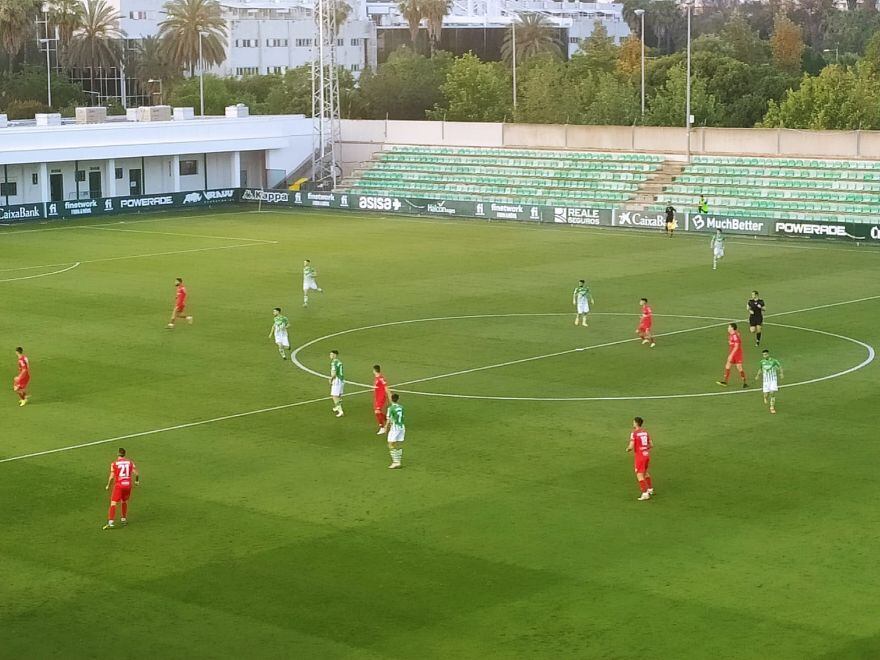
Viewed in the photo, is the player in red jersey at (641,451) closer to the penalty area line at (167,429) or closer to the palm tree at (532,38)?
the penalty area line at (167,429)

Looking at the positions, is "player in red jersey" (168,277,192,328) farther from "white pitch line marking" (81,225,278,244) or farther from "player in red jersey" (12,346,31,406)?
"white pitch line marking" (81,225,278,244)

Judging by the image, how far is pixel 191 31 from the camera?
146250 mm

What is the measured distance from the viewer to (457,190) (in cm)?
8538

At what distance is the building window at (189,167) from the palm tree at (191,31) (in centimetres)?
5476

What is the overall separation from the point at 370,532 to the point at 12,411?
43.7 feet

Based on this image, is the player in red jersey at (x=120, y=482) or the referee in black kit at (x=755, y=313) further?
the referee in black kit at (x=755, y=313)

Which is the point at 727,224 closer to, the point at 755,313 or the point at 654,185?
the point at 654,185

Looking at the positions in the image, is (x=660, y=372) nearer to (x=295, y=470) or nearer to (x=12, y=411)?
(x=295, y=470)

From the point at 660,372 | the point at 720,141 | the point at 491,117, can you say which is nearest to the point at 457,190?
the point at 720,141

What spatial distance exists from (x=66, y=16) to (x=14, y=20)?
326 inches

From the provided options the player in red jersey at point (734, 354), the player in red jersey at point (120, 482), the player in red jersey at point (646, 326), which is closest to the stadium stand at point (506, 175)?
the player in red jersey at point (646, 326)

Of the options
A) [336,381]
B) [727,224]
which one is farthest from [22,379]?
[727,224]

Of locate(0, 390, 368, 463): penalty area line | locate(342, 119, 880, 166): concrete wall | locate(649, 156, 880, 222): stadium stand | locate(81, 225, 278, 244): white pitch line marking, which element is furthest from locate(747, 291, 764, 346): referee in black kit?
locate(342, 119, 880, 166): concrete wall

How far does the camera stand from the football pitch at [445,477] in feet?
67.8
